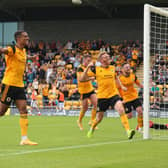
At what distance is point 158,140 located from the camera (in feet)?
38.6

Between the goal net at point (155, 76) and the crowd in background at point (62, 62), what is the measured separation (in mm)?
10113

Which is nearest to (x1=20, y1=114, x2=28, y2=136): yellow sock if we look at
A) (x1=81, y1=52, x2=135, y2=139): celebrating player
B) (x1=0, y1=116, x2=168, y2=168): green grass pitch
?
(x1=0, y1=116, x2=168, y2=168): green grass pitch

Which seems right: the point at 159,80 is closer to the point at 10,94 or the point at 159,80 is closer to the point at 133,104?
the point at 133,104

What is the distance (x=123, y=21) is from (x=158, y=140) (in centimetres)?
2835

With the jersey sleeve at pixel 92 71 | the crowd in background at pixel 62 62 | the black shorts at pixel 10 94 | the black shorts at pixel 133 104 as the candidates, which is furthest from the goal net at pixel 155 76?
the crowd in background at pixel 62 62

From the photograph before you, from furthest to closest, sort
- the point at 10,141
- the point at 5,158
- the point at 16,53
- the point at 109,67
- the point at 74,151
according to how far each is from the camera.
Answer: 1. the point at 109,67
2. the point at 10,141
3. the point at 16,53
4. the point at 74,151
5. the point at 5,158

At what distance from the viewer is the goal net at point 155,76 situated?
12094mm

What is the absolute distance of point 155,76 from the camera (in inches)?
720

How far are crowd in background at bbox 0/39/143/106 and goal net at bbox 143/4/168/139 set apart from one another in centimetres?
1011

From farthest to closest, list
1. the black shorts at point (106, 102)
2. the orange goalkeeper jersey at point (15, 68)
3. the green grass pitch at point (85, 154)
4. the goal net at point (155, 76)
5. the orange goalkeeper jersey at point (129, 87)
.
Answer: the orange goalkeeper jersey at point (129, 87) → the black shorts at point (106, 102) → the goal net at point (155, 76) → the orange goalkeeper jersey at point (15, 68) → the green grass pitch at point (85, 154)

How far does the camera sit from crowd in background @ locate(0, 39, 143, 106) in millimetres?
31547

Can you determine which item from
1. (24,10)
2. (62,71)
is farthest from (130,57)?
(24,10)

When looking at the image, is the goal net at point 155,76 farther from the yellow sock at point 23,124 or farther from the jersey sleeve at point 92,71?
the yellow sock at point 23,124

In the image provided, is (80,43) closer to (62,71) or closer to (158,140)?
(62,71)
